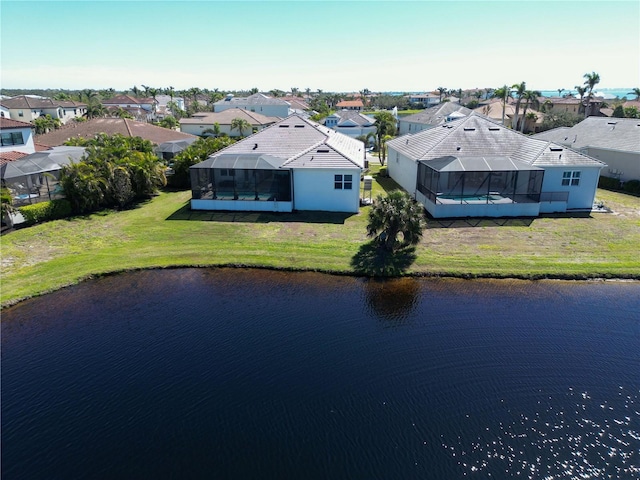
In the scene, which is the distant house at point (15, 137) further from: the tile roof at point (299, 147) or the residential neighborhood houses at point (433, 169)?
the tile roof at point (299, 147)

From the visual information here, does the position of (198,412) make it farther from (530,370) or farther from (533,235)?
(533,235)

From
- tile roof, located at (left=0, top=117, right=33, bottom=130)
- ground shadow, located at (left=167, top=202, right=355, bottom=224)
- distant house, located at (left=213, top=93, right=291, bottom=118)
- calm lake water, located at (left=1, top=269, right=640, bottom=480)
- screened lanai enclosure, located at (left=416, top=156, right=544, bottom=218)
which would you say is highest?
distant house, located at (left=213, top=93, right=291, bottom=118)

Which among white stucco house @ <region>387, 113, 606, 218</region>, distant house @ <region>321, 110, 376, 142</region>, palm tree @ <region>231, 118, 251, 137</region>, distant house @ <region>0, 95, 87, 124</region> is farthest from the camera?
distant house @ <region>0, 95, 87, 124</region>

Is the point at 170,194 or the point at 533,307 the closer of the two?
the point at 533,307

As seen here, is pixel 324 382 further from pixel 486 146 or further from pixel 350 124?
pixel 350 124

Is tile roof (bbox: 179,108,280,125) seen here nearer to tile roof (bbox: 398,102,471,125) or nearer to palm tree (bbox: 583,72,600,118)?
tile roof (bbox: 398,102,471,125)

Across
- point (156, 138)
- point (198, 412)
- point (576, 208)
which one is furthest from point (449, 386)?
point (156, 138)

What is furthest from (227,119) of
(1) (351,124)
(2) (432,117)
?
(2) (432,117)

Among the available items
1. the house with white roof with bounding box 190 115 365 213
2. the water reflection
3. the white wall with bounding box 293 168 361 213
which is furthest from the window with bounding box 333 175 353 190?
the water reflection

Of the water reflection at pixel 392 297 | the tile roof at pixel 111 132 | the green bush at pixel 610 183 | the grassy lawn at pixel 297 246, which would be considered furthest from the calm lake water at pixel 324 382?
the tile roof at pixel 111 132
